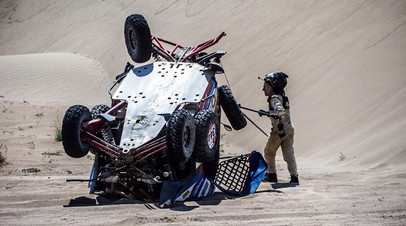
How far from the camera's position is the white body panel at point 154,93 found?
6785 mm

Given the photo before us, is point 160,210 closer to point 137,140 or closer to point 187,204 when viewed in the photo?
point 187,204

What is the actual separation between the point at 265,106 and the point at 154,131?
859cm

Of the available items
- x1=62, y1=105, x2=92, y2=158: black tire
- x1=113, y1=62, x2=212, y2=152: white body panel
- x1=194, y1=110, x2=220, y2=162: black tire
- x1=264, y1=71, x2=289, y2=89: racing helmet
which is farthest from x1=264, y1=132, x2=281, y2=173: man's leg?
x1=62, y1=105, x2=92, y2=158: black tire

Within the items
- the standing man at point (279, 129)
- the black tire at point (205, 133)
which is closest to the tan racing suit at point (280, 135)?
the standing man at point (279, 129)

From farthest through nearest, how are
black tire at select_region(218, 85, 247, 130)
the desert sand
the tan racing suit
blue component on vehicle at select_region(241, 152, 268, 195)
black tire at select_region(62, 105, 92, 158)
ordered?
1. the tan racing suit
2. black tire at select_region(218, 85, 247, 130)
3. blue component on vehicle at select_region(241, 152, 268, 195)
4. black tire at select_region(62, 105, 92, 158)
5. the desert sand

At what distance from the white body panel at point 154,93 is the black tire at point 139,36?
20 cm

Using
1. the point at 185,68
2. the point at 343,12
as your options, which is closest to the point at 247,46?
the point at 343,12

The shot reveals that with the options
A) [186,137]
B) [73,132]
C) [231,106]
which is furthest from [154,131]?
[231,106]

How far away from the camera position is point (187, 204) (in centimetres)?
654

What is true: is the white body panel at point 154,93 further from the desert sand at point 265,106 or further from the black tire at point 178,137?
the desert sand at point 265,106

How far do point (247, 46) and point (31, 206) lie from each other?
14.4m

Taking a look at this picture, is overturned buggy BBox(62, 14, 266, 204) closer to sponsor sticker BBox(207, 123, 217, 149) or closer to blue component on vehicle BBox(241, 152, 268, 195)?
sponsor sticker BBox(207, 123, 217, 149)

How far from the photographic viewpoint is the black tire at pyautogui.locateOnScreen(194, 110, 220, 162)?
21.5 feet

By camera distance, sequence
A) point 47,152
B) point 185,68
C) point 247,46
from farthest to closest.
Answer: point 247,46 → point 47,152 → point 185,68
